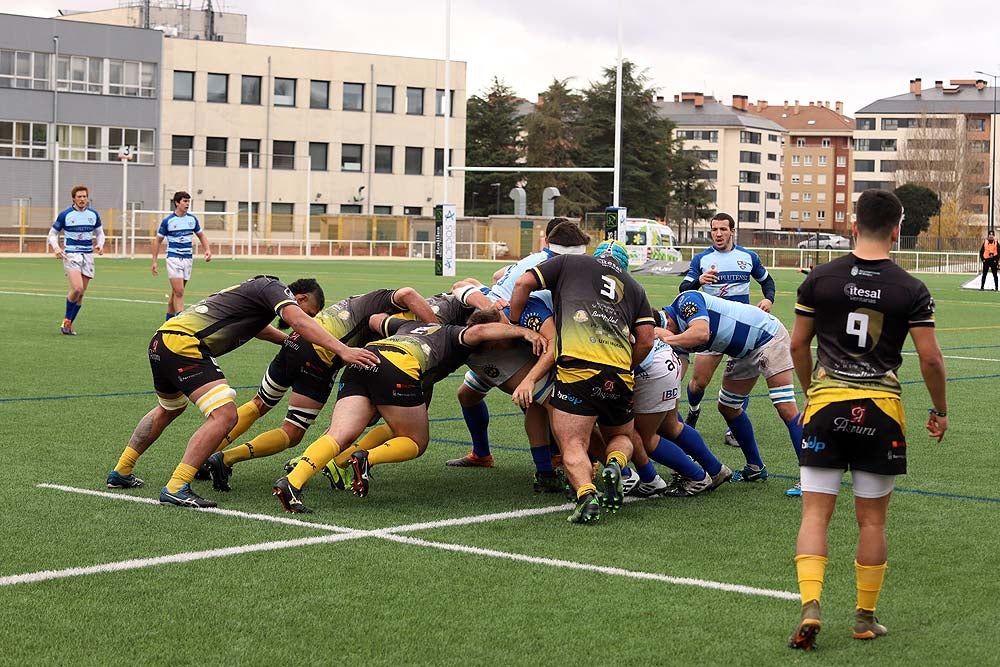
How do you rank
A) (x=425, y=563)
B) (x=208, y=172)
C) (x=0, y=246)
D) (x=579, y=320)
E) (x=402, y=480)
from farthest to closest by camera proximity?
(x=208, y=172) → (x=0, y=246) → (x=402, y=480) → (x=579, y=320) → (x=425, y=563)

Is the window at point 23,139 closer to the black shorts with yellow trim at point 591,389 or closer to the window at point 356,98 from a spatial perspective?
the window at point 356,98

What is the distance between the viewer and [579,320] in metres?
8.16

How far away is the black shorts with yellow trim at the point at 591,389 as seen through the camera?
8.17 meters

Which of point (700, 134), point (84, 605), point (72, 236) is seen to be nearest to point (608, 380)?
point (84, 605)

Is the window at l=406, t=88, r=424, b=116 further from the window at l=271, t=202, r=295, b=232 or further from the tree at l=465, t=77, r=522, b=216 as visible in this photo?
the tree at l=465, t=77, r=522, b=216

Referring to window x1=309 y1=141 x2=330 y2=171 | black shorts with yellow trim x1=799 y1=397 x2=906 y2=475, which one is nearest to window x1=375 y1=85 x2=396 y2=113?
window x1=309 y1=141 x2=330 y2=171

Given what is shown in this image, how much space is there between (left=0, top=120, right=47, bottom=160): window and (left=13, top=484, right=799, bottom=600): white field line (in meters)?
68.7

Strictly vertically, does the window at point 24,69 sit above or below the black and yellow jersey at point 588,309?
above

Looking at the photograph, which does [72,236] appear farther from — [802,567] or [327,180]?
[327,180]

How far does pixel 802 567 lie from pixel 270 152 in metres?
77.0

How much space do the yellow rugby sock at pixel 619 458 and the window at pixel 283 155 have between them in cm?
7408

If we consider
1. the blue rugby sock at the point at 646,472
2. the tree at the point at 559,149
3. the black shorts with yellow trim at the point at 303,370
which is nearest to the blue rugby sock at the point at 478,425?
the black shorts with yellow trim at the point at 303,370

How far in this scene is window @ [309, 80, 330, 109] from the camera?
81.6m

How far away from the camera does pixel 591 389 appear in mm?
8180
